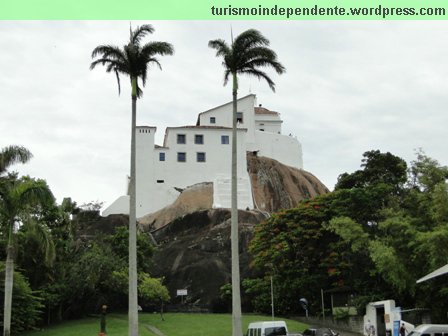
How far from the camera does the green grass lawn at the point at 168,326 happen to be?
125 feet

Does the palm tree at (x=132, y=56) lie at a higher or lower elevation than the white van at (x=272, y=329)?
higher

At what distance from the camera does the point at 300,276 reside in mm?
46188

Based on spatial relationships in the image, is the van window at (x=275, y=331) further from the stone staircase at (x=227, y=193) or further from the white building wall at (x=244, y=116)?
the white building wall at (x=244, y=116)

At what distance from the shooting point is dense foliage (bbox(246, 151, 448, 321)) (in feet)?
112

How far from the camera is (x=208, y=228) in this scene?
66625 millimetres

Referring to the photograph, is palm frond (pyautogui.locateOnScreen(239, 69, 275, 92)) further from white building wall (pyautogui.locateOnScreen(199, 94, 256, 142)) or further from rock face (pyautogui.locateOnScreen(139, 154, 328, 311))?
white building wall (pyautogui.locateOnScreen(199, 94, 256, 142))

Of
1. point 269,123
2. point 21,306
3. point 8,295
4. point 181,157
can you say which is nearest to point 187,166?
point 181,157

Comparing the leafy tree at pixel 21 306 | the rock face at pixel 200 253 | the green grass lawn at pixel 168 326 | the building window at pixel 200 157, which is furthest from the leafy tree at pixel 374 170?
the leafy tree at pixel 21 306

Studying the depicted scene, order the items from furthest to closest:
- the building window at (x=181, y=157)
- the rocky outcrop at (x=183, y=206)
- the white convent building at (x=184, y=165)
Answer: the building window at (x=181, y=157)
the white convent building at (x=184, y=165)
the rocky outcrop at (x=183, y=206)

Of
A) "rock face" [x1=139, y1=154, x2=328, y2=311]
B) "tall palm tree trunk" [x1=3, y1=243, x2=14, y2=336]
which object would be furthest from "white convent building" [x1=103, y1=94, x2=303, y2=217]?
"tall palm tree trunk" [x1=3, y1=243, x2=14, y2=336]

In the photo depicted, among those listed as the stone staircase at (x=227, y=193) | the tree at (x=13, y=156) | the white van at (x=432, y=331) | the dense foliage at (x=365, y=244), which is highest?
the stone staircase at (x=227, y=193)

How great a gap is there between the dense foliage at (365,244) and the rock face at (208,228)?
21.7ft

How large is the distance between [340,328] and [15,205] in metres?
24.0

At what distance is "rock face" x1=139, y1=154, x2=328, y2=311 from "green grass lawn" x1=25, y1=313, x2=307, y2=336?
8.78 m
